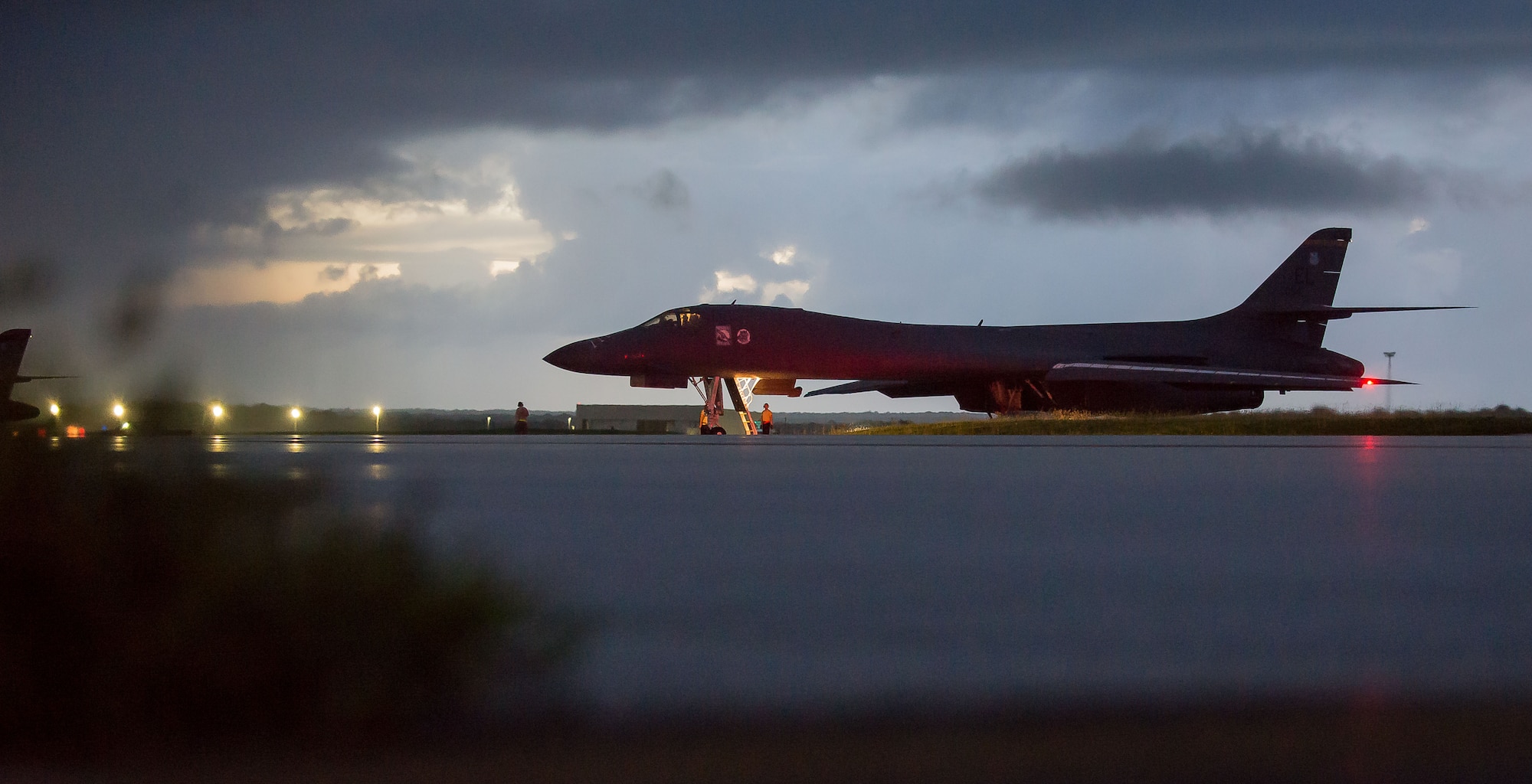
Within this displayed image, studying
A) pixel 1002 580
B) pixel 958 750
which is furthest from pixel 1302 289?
pixel 958 750

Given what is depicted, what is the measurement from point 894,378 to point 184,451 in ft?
84.2

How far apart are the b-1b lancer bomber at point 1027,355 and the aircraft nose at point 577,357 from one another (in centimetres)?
2

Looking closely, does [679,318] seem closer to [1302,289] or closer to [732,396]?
[732,396]

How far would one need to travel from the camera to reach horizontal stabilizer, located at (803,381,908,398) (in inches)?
1139

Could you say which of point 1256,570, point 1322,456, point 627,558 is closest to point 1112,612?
point 1256,570

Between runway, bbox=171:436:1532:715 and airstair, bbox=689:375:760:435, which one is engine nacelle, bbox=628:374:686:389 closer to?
airstair, bbox=689:375:760:435

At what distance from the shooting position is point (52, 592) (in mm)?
2592

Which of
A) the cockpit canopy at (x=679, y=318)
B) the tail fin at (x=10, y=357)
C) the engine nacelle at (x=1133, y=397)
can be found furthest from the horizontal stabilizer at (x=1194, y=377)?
the tail fin at (x=10, y=357)

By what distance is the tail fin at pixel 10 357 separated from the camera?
429cm

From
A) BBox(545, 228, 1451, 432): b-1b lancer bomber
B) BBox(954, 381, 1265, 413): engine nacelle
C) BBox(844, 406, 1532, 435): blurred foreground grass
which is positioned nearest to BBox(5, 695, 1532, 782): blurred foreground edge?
BBox(844, 406, 1532, 435): blurred foreground grass

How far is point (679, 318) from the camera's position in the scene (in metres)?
25.2

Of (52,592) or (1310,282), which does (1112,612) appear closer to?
(52,592)

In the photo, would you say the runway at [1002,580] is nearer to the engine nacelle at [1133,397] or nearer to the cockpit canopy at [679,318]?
the cockpit canopy at [679,318]

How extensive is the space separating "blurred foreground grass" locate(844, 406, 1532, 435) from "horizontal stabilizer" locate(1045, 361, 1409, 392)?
2.73 metres
